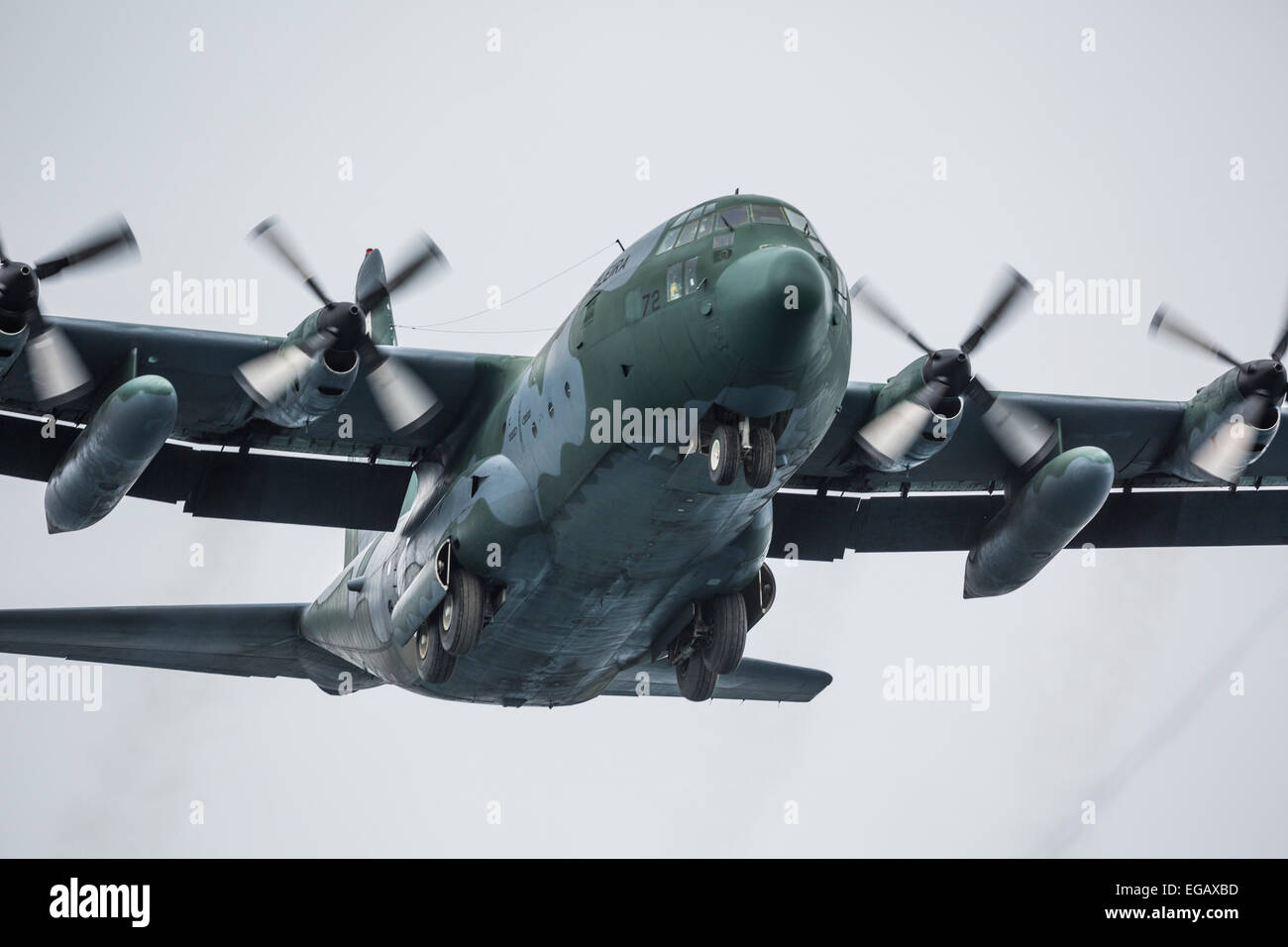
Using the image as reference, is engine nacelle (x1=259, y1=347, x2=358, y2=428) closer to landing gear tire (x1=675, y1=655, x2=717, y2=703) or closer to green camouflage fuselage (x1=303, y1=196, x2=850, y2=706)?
green camouflage fuselage (x1=303, y1=196, x2=850, y2=706)

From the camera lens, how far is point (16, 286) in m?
16.0

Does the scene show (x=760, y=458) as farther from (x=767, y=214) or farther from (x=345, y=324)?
(x=345, y=324)

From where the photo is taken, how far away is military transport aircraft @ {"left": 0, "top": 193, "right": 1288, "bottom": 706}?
13.8 m

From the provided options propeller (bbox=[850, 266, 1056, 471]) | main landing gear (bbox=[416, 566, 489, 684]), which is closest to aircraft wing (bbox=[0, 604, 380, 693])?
main landing gear (bbox=[416, 566, 489, 684])

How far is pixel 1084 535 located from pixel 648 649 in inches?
299

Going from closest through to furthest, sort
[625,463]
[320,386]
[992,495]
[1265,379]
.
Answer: [625,463] → [320,386] → [1265,379] → [992,495]

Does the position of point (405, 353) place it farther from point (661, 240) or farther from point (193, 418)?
point (661, 240)

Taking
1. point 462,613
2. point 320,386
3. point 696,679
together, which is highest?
point 320,386

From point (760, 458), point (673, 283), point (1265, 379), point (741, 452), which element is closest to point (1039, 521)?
point (1265, 379)

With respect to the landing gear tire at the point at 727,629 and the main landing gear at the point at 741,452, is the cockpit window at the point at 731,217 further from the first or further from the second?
the landing gear tire at the point at 727,629

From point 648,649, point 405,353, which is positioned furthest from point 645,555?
point 405,353

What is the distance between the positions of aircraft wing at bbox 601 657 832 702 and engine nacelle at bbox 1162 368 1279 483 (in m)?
5.92

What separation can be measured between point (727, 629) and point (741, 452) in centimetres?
388

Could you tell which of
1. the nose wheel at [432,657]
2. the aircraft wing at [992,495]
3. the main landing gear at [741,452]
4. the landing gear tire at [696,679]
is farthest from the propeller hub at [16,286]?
the aircraft wing at [992,495]
